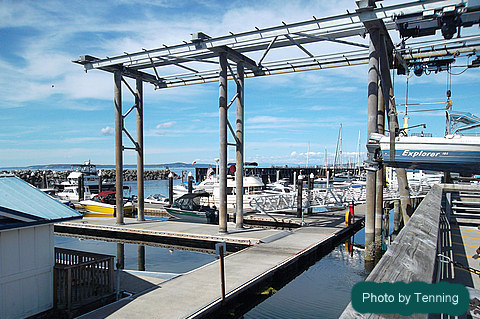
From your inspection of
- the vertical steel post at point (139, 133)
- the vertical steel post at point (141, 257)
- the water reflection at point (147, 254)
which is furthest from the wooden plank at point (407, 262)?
the vertical steel post at point (139, 133)

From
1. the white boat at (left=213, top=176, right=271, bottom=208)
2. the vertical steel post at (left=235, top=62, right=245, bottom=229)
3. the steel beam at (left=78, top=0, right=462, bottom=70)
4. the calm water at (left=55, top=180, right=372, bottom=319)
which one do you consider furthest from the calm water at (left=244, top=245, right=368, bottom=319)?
the white boat at (left=213, top=176, right=271, bottom=208)

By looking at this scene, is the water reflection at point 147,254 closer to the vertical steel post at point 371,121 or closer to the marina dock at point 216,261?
the marina dock at point 216,261

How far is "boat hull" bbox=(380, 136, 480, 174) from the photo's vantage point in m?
8.79

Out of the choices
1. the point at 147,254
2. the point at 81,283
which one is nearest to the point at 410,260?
the point at 81,283

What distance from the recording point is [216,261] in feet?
43.3

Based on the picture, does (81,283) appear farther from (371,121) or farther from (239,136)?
(371,121)

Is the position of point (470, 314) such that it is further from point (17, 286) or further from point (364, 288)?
point (17, 286)

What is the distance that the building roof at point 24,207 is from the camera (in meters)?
8.25

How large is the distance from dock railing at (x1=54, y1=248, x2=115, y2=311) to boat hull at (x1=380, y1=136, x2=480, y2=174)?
26.2 ft

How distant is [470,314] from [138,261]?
16.5 m

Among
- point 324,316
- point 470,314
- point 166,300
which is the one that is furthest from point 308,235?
point 470,314

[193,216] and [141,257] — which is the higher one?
[193,216]

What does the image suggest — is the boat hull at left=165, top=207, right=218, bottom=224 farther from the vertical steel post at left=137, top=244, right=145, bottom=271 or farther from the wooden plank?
the wooden plank

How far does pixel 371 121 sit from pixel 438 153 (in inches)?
245
